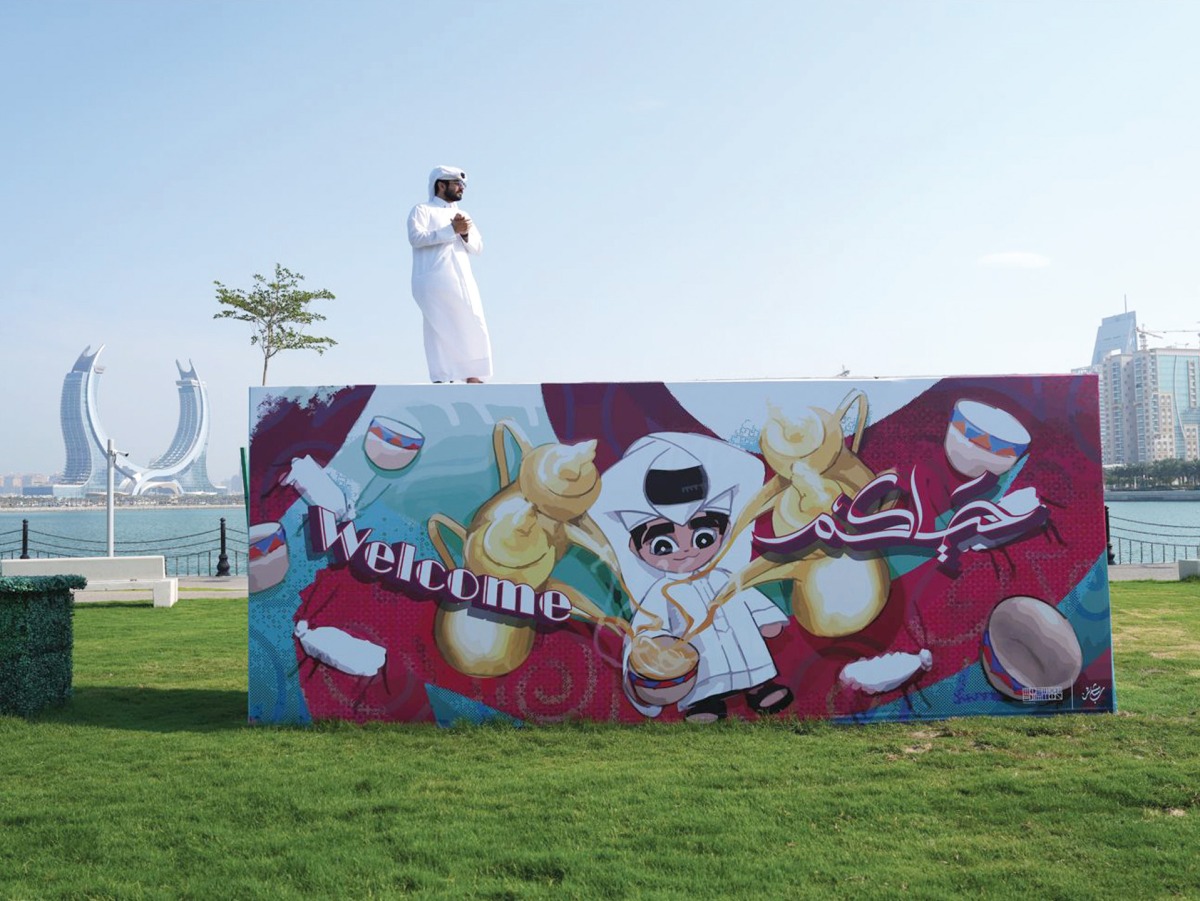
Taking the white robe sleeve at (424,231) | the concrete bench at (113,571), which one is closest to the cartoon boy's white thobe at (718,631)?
the white robe sleeve at (424,231)

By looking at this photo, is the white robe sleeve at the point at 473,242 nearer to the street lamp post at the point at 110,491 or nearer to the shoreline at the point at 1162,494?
the street lamp post at the point at 110,491

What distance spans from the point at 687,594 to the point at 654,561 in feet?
1.14

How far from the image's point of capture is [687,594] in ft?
23.1

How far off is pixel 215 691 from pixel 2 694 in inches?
69.4

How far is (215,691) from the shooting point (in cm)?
850

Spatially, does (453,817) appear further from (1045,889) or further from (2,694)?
(2,694)

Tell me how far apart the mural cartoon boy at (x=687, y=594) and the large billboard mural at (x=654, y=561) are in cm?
2

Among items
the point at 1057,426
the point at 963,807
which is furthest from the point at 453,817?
the point at 1057,426
